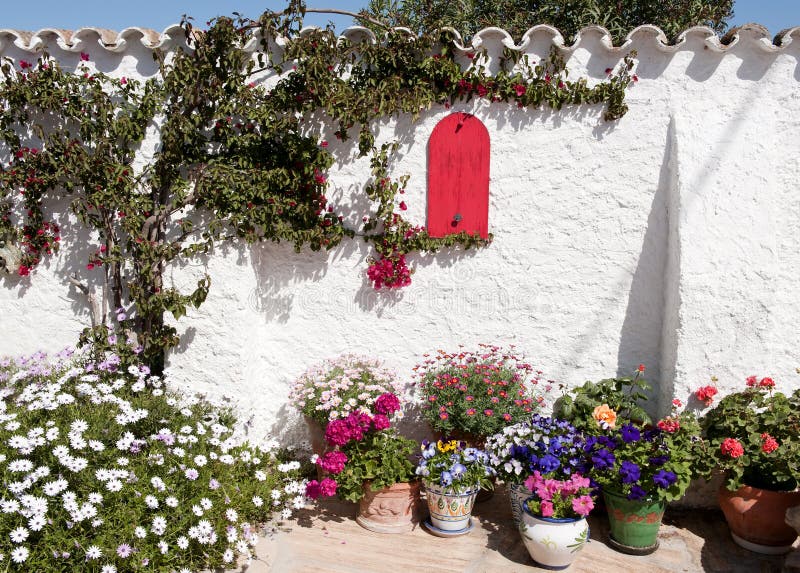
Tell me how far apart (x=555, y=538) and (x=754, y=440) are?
1458 mm

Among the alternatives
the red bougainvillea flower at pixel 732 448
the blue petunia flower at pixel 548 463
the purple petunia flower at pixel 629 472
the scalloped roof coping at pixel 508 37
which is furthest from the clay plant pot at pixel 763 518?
the scalloped roof coping at pixel 508 37

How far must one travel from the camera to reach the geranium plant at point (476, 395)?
452 centimetres

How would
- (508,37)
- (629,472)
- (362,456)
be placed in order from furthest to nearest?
(508,37), (362,456), (629,472)

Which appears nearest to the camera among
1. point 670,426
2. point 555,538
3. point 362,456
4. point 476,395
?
point 555,538

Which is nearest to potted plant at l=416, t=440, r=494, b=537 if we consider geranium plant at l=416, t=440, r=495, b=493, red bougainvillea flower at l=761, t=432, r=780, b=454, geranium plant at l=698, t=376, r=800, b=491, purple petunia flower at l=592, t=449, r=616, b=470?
geranium plant at l=416, t=440, r=495, b=493

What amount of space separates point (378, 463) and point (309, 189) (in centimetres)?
205

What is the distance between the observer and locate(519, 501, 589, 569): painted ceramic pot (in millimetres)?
3826

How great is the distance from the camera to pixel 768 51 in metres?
4.62

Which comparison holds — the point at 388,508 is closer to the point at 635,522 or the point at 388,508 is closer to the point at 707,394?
the point at 635,522

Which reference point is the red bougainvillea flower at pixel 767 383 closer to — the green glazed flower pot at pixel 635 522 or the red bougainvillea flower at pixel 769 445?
the red bougainvillea flower at pixel 769 445

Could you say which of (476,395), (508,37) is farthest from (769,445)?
(508,37)

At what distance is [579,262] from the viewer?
4918 mm

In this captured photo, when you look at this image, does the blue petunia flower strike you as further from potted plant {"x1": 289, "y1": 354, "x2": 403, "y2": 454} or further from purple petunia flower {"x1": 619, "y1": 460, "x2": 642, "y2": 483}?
potted plant {"x1": 289, "y1": 354, "x2": 403, "y2": 454}

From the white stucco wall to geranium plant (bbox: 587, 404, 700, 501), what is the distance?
0.50 m
